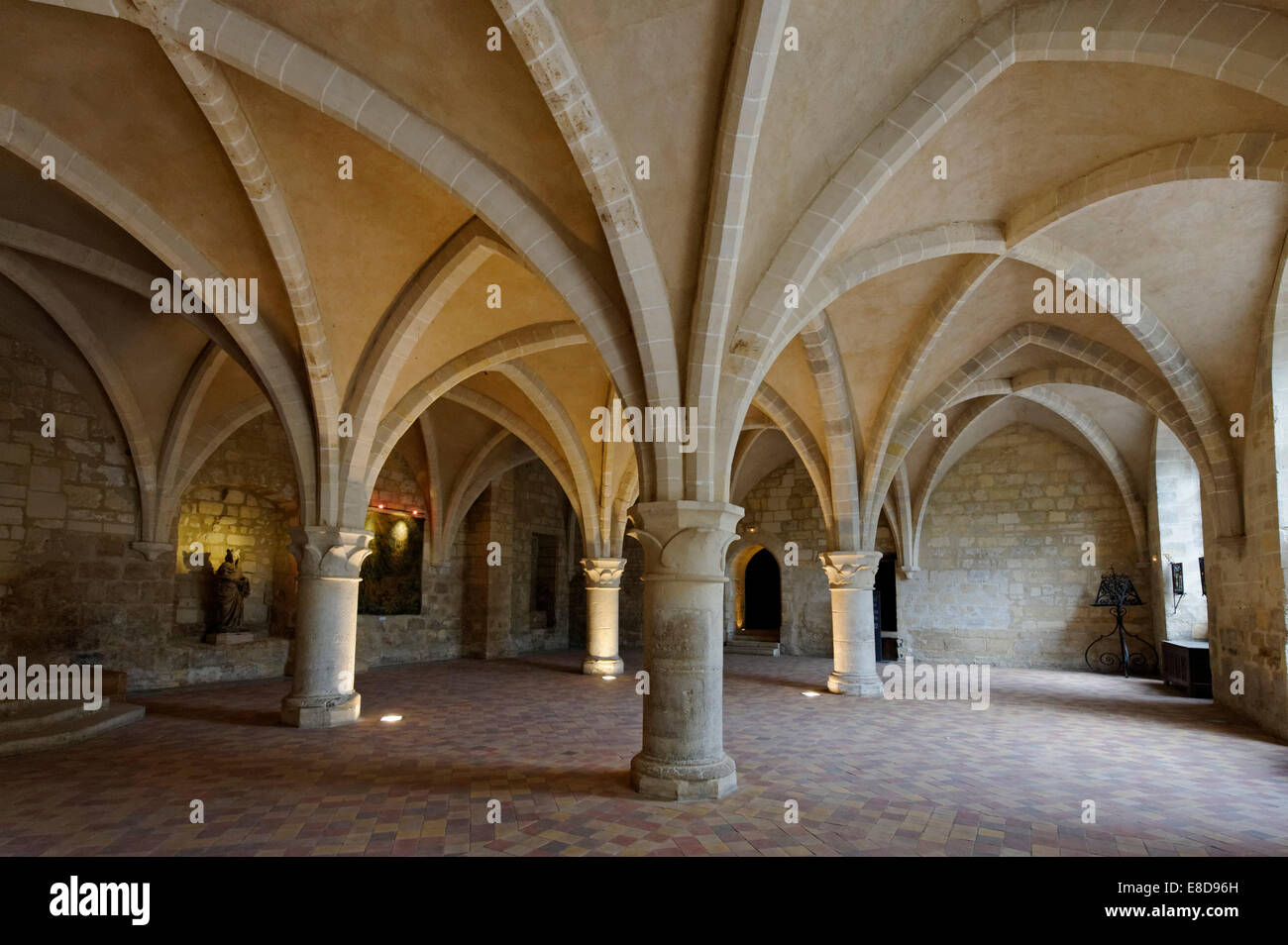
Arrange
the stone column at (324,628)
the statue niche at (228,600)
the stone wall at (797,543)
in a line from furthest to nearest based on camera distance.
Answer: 1. the stone wall at (797,543)
2. the statue niche at (228,600)
3. the stone column at (324,628)

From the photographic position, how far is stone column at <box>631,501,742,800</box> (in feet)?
15.5

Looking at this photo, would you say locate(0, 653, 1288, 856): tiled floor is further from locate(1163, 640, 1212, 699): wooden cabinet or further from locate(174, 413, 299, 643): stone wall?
locate(174, 413, 299, 643): stone wall

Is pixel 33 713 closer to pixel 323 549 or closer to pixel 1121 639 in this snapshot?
pixel 323 549

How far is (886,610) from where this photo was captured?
16109 mm

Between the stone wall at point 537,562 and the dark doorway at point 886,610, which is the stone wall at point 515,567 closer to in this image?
the stone wall at point 537,562

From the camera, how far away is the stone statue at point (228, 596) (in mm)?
10875

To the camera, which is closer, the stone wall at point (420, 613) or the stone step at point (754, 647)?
the stone wall at point (420, 613)

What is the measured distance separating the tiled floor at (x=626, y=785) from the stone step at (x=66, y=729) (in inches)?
7.4

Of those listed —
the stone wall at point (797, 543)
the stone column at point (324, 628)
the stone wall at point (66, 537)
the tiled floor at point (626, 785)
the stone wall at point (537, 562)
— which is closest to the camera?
the tiled floor at point (626, 785)
